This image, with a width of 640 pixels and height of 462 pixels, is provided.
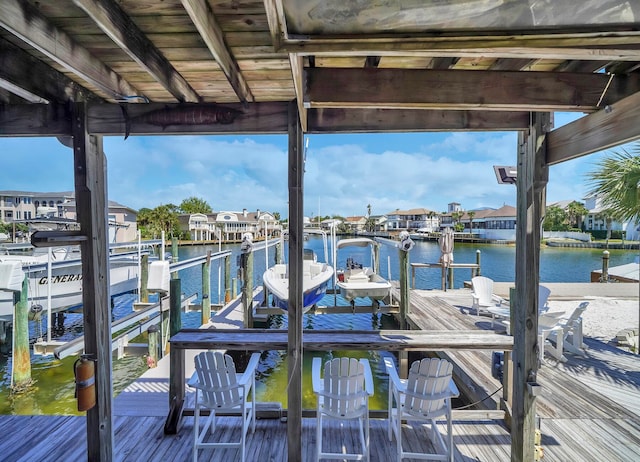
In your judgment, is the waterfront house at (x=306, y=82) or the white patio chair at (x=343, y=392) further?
the white patio chair at (x=343, y=392)

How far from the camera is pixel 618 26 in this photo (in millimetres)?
999

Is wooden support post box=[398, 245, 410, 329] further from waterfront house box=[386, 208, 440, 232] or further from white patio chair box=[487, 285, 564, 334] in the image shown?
waterfront house box=[386, 208, 440, 232]

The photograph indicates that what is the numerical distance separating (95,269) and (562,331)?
234 inches

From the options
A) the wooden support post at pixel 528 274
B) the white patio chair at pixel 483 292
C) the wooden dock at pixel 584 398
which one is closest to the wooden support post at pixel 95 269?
the wooden support post at pixel 528 274

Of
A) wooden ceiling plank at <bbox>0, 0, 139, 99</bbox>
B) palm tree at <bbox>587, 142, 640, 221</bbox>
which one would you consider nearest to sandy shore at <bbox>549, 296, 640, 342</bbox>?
palm tree at <bbox>587, 142, 640, 221</bbox>

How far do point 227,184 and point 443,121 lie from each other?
88922mm

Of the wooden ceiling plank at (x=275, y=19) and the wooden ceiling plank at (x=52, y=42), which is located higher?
the wooden ceiling plank at (x=52, y=42)

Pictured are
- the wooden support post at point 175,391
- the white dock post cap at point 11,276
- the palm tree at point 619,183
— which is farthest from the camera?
the white dock post cap at point 11,276

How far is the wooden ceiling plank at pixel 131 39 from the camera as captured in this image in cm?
125

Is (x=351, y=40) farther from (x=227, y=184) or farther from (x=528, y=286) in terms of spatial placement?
(x=227, y=184)

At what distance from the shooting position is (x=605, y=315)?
6488 mm

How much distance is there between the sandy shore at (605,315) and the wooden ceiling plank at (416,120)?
5.51 meters

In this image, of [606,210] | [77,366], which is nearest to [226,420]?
[77,366]

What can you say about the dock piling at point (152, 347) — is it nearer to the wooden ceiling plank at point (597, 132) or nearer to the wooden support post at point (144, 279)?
the wooden support post at point (144, 279)
